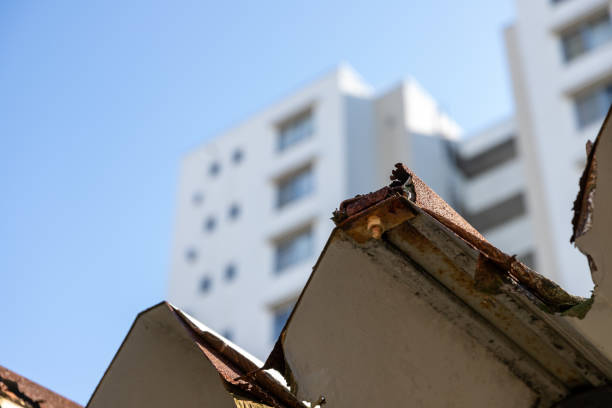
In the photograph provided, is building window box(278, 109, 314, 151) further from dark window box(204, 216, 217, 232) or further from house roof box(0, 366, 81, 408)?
house roof box(0, 366, 81, 408)

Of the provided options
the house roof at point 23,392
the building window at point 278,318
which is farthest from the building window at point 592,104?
the house roof at point 23,392

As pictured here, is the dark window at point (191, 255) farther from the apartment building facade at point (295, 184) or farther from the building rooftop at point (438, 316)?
the building rooftop at point (438, 316)

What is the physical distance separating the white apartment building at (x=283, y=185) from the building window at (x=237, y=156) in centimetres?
5

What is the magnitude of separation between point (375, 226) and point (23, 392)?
167 centimetres

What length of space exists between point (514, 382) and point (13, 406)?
168 centimetres

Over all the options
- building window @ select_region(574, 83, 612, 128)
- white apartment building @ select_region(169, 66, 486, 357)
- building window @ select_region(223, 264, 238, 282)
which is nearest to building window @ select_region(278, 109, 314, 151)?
white apartment building @ select_region(169, 66, 486, 357)

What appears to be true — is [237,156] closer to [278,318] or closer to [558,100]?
[278,318]

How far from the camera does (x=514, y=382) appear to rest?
2.26 metres

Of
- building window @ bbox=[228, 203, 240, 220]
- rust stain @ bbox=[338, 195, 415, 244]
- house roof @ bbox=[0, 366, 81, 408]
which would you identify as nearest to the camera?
rust stain @ bbox=[338, 195, 415, 244]

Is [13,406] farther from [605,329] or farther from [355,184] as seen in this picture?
[355,184]

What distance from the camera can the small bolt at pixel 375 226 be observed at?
2.02 m

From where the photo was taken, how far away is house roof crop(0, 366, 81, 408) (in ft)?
10.3

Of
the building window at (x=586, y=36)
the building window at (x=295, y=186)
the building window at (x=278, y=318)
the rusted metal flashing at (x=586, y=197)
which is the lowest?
the rusted metal flashing at (x=586, y=197)

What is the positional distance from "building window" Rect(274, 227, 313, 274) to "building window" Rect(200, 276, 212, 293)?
310cm
